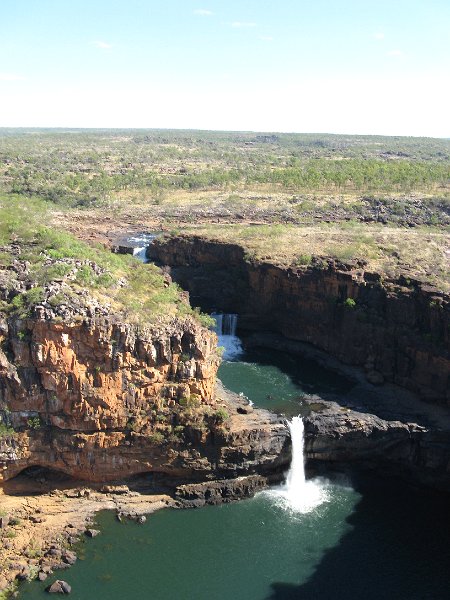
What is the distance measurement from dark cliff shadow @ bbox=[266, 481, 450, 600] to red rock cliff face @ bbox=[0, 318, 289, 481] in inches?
266

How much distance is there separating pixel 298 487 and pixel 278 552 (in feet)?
18.9

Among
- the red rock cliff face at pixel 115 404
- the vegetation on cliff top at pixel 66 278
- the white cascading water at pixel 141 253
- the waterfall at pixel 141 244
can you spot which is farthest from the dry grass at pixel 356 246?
the red rock cliff face at pixel 115 404

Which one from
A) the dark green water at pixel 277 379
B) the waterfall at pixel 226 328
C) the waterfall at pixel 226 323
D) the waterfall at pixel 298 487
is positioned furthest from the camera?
the waterfall at pixel 226 323

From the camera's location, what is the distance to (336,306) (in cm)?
5094

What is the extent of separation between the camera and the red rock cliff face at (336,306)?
1751 inches

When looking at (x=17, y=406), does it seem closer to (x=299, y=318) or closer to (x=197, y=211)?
(x=299, y=318)

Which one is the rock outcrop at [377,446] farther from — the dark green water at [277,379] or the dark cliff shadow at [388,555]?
the dark green water at [277,379]

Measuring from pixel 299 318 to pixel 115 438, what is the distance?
24448mm

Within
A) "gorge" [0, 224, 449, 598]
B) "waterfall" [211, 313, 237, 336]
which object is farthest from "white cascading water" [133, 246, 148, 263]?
"gorge" [0, 224, 449, 598]

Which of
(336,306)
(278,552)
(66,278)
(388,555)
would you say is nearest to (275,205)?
(336,306)

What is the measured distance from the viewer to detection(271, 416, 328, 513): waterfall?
36069 millimetres

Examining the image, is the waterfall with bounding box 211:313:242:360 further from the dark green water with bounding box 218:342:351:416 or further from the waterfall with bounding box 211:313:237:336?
the dark green water with bounding box 218:342:351:416

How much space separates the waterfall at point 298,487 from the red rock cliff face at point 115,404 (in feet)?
6.04

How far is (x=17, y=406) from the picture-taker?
107ft
